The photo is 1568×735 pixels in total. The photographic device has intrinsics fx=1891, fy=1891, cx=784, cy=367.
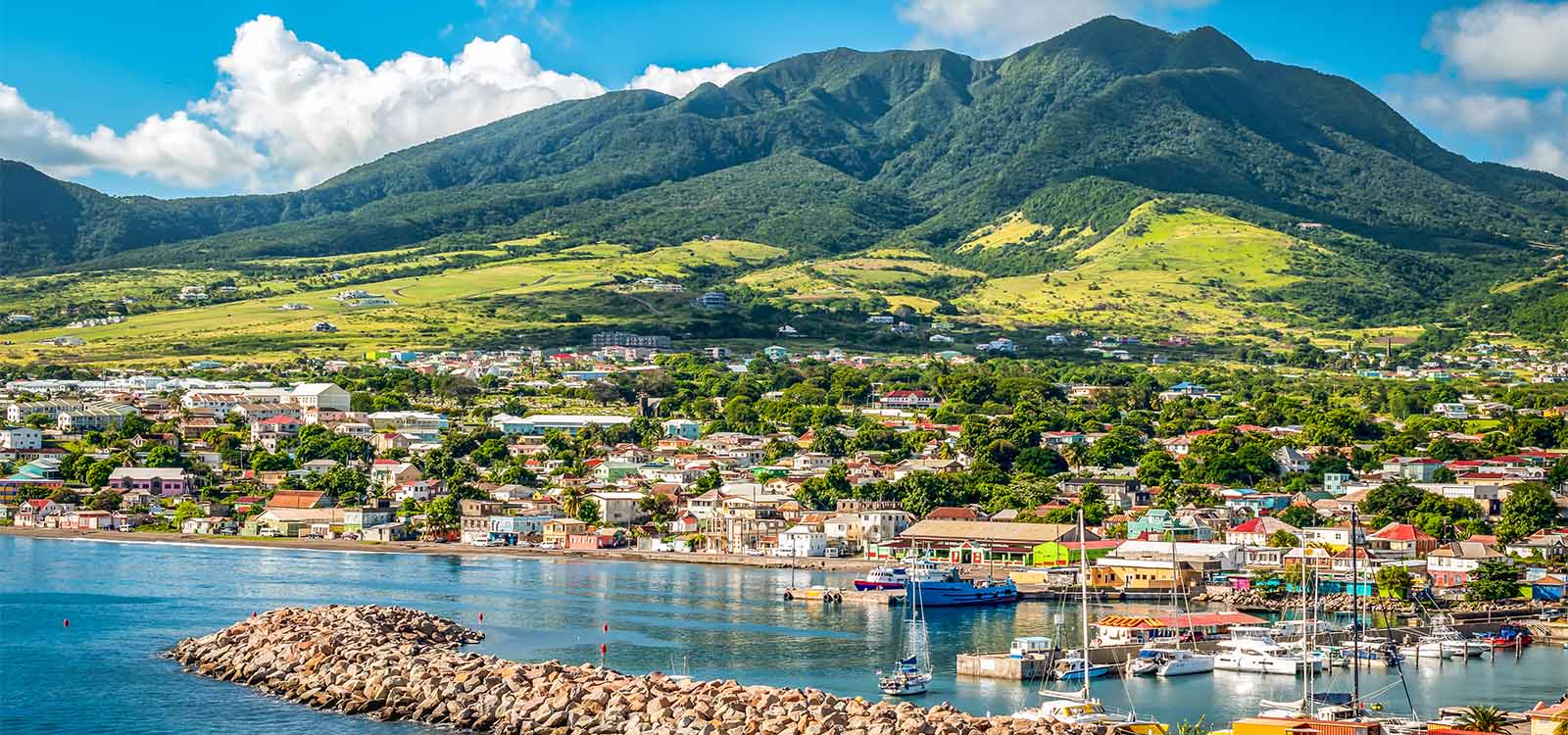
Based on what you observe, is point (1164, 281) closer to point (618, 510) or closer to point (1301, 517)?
point (1301, 517)

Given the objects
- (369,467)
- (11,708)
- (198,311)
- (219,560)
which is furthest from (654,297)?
(11,708)

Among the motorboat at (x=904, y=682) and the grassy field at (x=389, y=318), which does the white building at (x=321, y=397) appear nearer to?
the grassy field at (x=389, y=318)

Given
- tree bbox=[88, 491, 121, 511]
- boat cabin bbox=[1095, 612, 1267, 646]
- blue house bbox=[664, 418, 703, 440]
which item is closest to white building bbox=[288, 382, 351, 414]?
blue house bbox=[664, 418, 703, 440]

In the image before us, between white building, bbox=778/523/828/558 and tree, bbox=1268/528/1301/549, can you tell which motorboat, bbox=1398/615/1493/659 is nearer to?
tree, bbox=1268/528/1301/549

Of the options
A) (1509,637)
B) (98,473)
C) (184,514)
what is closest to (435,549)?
(184,514)

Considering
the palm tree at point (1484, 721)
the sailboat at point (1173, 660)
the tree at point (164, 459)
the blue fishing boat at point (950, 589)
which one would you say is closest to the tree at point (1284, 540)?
the blue fishing boat at point (950, 589)

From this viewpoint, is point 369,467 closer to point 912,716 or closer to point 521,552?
point 521,552
